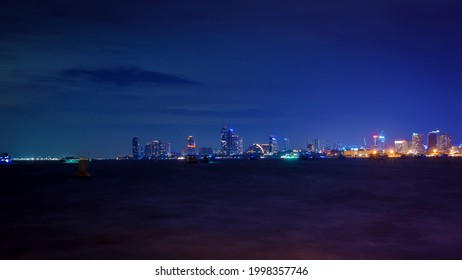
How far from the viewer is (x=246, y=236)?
2094 cm

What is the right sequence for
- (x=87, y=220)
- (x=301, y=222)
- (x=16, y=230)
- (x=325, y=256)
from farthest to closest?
(x=87, y=220) → (x=301, y=222) → (x=16, y=230) → (x=325, y=256)

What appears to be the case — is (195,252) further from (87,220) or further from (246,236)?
(87,220)

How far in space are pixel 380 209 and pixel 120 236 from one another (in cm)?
1880

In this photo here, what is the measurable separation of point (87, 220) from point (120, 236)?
23.8 ft

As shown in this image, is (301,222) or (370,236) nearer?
(370,236)

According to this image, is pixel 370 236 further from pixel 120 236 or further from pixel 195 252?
pixel 120 236

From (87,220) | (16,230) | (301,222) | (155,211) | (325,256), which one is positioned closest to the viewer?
(325,256)

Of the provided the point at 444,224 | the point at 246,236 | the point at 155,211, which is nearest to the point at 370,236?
the point at 246,236

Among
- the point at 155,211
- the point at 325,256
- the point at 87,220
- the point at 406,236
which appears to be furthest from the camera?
the point at 155,211

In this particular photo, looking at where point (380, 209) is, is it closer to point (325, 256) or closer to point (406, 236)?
point (406, 236)

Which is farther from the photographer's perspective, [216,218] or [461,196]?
[461,196]

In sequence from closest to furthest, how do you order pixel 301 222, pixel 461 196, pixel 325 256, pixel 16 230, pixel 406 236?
pixel 325 256, pixel 406 236, pixel 16 230, pixel 301 222, pixel 461 196

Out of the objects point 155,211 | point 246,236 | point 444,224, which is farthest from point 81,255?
point 444,224

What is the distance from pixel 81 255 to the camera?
56.0ft
